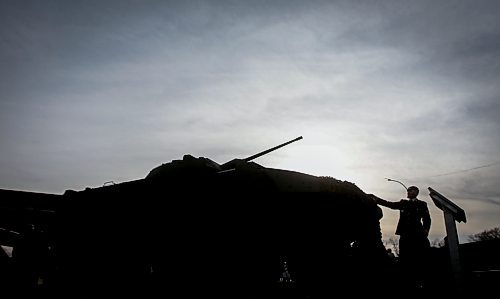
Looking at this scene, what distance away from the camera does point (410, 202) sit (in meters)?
7.31

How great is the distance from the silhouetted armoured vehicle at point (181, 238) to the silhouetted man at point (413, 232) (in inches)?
45.7

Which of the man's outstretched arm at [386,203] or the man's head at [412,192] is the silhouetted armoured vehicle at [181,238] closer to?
the man's outstretched arm at [386,203]

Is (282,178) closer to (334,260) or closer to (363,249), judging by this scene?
(334,260)

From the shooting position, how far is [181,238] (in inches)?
198

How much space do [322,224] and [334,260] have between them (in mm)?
581

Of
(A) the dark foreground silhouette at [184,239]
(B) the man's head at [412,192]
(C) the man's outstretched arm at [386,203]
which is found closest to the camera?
(A) the dark foreground silhouette at [184,239]

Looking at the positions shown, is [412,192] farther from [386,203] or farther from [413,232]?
[413,232]

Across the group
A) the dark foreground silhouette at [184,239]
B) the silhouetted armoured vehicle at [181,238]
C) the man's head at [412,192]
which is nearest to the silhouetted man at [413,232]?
the man's head at [412,192]

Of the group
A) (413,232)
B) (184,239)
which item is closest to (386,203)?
(413,232)

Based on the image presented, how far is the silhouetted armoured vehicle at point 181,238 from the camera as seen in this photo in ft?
15.9

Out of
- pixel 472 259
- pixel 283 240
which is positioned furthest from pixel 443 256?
pixel 283 240

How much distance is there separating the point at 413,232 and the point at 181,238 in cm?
453

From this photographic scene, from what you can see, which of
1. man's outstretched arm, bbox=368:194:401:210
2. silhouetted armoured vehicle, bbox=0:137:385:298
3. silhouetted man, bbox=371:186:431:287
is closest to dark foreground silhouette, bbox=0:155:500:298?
silhouetted armoured vehicle, bbox=0:137:385:298

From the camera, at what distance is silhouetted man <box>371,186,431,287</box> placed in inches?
248
